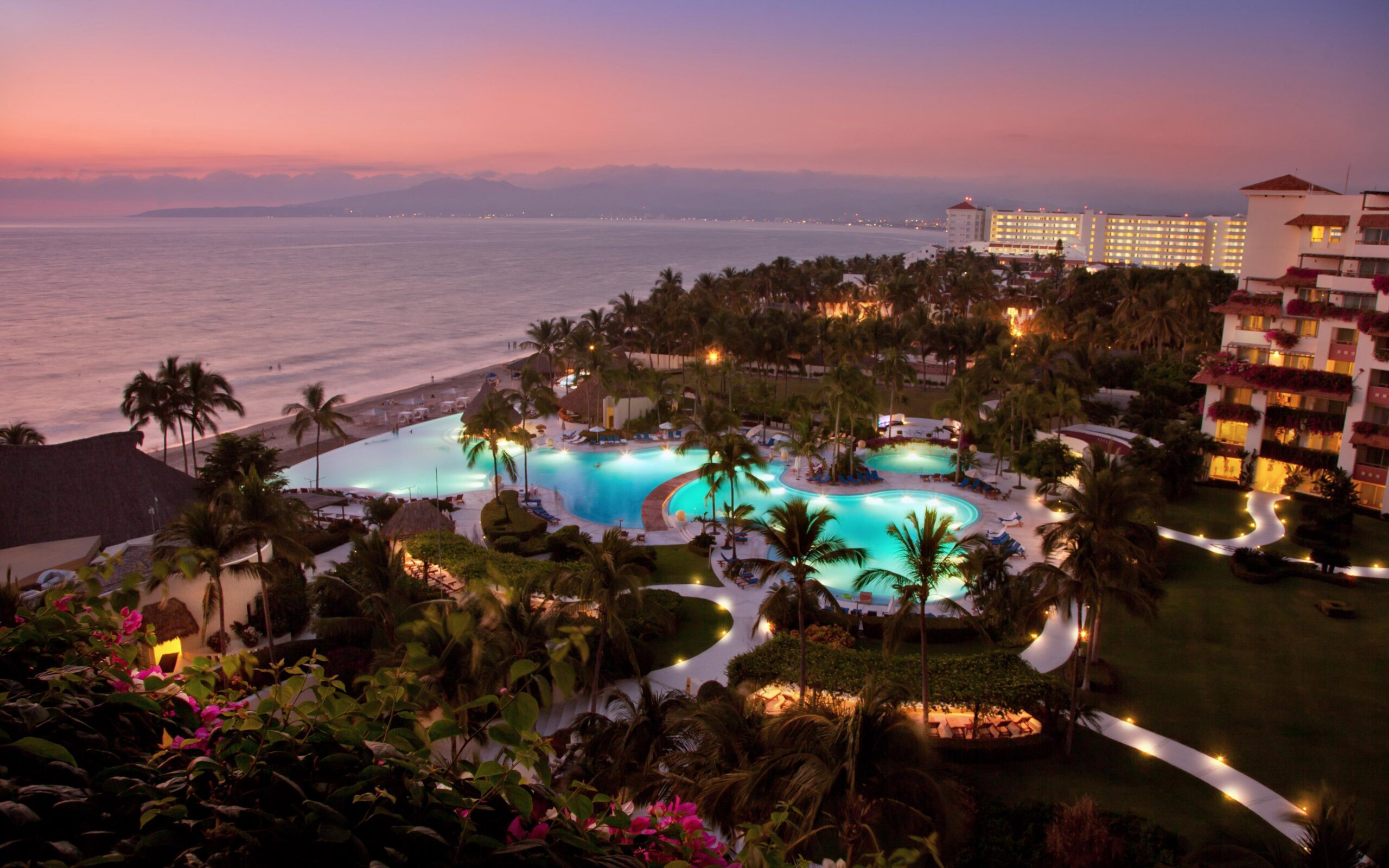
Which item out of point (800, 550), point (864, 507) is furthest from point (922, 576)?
point (864, 507)

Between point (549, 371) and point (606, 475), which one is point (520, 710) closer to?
point (606, 475)

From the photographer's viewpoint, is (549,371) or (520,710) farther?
(549,371)

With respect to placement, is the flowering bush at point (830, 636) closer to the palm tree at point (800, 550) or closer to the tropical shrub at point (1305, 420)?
the palm tree at point (800, 550)

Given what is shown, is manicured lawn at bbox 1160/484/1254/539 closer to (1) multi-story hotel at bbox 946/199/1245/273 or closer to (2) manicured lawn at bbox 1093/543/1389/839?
(2) manicured lawn at bbox 1093/543/1389/839

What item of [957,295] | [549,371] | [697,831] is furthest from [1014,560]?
[957,295]

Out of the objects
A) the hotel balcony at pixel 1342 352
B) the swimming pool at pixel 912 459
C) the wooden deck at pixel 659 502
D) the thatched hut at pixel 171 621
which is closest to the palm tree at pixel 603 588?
the thatched hut at pixel 171 621

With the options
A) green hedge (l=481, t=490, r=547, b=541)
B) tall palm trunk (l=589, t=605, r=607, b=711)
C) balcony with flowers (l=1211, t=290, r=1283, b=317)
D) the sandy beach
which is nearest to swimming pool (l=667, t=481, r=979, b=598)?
green hedge (l=481, t=490, r=547, b=541)

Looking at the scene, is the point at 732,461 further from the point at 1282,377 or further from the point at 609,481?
the point at 1282,377
